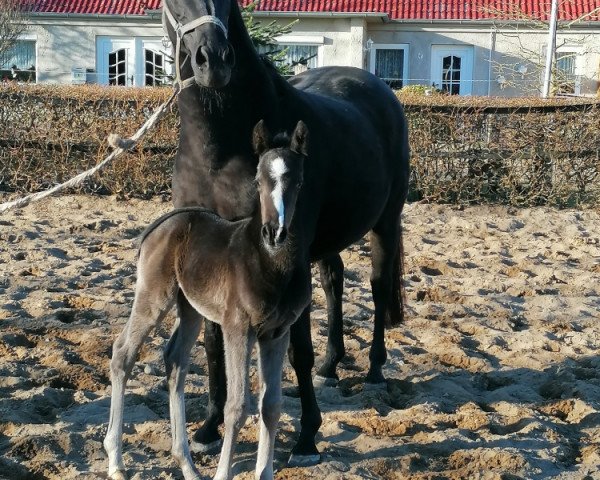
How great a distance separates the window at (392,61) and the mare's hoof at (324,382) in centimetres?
2044

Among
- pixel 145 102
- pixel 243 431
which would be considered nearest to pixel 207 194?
pixel 243 431

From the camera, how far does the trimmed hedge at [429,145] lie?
11492 mm

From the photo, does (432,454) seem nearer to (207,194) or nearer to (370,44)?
(207,194)

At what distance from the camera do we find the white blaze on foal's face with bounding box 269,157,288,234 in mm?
3266

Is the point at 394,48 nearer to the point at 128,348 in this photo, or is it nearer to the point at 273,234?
the point at 128,348

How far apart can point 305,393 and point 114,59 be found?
22.1m

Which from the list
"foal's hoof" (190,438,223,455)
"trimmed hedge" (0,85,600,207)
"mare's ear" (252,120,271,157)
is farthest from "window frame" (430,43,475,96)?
"mare's ear" (252,120,271,157)

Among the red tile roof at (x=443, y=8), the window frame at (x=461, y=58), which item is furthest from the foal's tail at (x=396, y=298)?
the window frame at (x=461, y=58)

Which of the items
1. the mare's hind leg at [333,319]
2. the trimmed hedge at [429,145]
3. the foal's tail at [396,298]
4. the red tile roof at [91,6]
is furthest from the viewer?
the red tile roof at [91,6]

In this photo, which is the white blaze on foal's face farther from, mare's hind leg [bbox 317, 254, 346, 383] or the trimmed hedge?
the trimmed hedge

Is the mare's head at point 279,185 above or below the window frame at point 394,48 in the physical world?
below

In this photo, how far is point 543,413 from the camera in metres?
4.93

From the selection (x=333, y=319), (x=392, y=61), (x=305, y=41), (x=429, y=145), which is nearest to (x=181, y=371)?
(x=333, y=319)

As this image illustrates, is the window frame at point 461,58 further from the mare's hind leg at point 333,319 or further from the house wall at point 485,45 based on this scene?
the mare's hind leg at point 333,319
